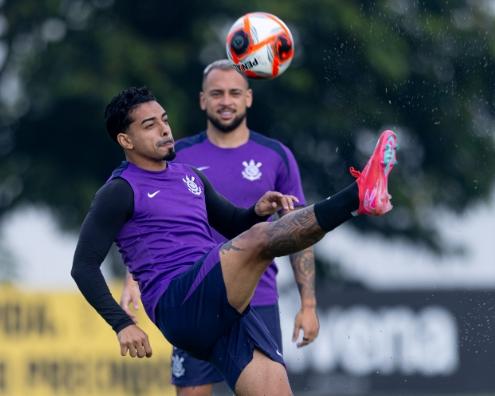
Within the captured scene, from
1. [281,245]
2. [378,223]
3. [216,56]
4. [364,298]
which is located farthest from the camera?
[378,223]

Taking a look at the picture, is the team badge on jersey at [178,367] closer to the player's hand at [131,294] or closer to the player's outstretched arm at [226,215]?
the player's hand at [131,294]

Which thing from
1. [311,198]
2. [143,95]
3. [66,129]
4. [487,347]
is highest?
[66,129]

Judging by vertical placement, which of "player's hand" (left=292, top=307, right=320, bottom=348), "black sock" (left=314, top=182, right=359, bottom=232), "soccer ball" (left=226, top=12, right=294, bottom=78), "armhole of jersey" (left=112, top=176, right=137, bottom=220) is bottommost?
"player's hand" (left=292, top=307, right=320, bottom=348)

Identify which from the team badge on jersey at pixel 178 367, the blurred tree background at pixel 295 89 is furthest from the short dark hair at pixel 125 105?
the blurred tree background at pixel 295 89

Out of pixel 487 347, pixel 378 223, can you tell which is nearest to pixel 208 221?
pixel 487 347

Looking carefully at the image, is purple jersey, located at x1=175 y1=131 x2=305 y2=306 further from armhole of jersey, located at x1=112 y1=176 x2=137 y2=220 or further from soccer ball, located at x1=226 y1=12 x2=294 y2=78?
armhole of jersey, located at x1=112 y1=176 x2=137 y2=220

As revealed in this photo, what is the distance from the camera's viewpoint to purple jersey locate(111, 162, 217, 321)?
26.5ft

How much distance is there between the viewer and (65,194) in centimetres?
2352

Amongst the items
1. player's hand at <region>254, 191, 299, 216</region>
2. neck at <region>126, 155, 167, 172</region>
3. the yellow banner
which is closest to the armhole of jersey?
neck at <region>126, 155, 167, 172</region>

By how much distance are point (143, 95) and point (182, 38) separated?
15382mm

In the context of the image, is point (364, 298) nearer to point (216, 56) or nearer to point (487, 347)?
point (487, 347)

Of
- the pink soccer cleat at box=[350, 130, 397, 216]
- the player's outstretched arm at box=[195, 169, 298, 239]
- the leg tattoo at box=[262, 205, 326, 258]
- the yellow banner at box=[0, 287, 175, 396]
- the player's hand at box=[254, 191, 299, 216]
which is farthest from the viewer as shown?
the yellow banner at box=[0, 287, 175, 396]

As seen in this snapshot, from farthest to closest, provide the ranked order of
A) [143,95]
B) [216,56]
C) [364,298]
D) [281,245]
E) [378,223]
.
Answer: [378,223] → [216,56] → [364,298] → [143,95] → [281,245]

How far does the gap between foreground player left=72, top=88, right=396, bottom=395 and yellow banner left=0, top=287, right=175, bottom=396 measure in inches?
336
